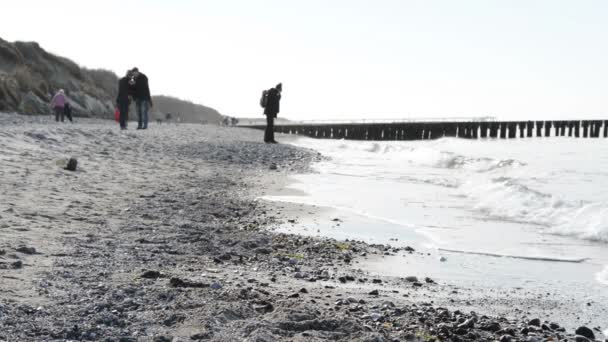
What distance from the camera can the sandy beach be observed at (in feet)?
11.8

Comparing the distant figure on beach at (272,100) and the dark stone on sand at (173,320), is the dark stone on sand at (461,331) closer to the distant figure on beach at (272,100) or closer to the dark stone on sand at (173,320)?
the dark stone on sand at (173,320)

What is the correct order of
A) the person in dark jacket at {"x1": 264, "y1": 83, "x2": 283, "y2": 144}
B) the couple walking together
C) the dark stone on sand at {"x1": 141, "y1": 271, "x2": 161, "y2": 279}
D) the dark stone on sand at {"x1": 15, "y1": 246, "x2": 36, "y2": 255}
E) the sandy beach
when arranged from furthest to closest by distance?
the person in dark jacket at {"x1": 264, "y1": 83, "x2": 283, "y2": 144} < the couple walking together < the dark stone on sand at {"x1": 15, "y1": 246, "x2": 36, "y2": 255} < the dark stone on sand at {"x1": 141, "y1": 271, "x2": 161, "y2": 279} < the sandy beach

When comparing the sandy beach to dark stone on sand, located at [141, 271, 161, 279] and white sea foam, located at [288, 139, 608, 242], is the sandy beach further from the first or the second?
white sea foam, located at [288, 139, 608, 242]

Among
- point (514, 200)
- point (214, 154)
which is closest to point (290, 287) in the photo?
point (514, 200)

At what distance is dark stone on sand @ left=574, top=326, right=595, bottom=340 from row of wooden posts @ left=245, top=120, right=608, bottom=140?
164 ft

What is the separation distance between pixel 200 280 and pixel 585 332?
2244mm

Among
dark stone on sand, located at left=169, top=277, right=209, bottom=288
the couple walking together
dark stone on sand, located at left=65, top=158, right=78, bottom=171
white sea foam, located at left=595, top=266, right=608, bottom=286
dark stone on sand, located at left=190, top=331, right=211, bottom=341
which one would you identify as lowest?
white sea foam, located at left=595, top=266, right=608, bottom=286

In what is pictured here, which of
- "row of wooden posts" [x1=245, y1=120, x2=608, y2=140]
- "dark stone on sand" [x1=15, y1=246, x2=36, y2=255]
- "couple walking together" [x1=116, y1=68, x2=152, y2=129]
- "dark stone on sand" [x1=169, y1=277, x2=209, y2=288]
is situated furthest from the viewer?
"row of wooden posts" [x1=245, y1=120, x2=608, y2=140]

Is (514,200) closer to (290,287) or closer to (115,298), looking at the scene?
(290,287)

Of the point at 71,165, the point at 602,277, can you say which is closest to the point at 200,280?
the point at 602,277

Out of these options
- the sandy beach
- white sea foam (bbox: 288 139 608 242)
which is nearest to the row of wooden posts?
white sea foam (bbox: 288 139 608 242)

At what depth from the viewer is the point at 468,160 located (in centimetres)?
1884

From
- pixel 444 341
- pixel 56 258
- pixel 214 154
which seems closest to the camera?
pixel 444 341

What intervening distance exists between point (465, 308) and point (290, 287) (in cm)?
107
